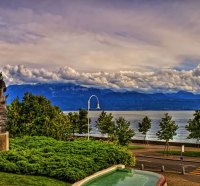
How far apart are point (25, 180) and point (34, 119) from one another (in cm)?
2301

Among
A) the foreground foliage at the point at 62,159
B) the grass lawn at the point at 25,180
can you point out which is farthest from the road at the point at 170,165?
the grass lawn at the point at 25,180

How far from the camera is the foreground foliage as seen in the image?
18984 millimetres

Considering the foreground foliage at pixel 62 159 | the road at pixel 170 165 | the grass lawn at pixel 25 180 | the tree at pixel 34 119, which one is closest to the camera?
the grass lawn at pixel 25 180

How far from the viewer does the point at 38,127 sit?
128 feet

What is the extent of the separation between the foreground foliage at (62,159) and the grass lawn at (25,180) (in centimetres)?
71

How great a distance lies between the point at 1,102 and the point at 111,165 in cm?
906

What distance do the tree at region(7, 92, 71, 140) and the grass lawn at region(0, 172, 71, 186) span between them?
67.6 feet

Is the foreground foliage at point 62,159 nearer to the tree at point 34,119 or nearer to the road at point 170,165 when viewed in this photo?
the tree at point 34,119

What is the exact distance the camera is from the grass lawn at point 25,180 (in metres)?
16.5

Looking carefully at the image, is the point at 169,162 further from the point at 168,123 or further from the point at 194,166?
the point at 168,123

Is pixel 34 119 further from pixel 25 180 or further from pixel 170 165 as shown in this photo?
pixel 25 180

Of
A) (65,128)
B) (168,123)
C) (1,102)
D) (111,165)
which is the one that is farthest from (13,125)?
(168,123)

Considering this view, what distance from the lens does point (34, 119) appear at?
3972cm

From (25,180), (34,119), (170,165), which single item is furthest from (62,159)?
(170,165)
